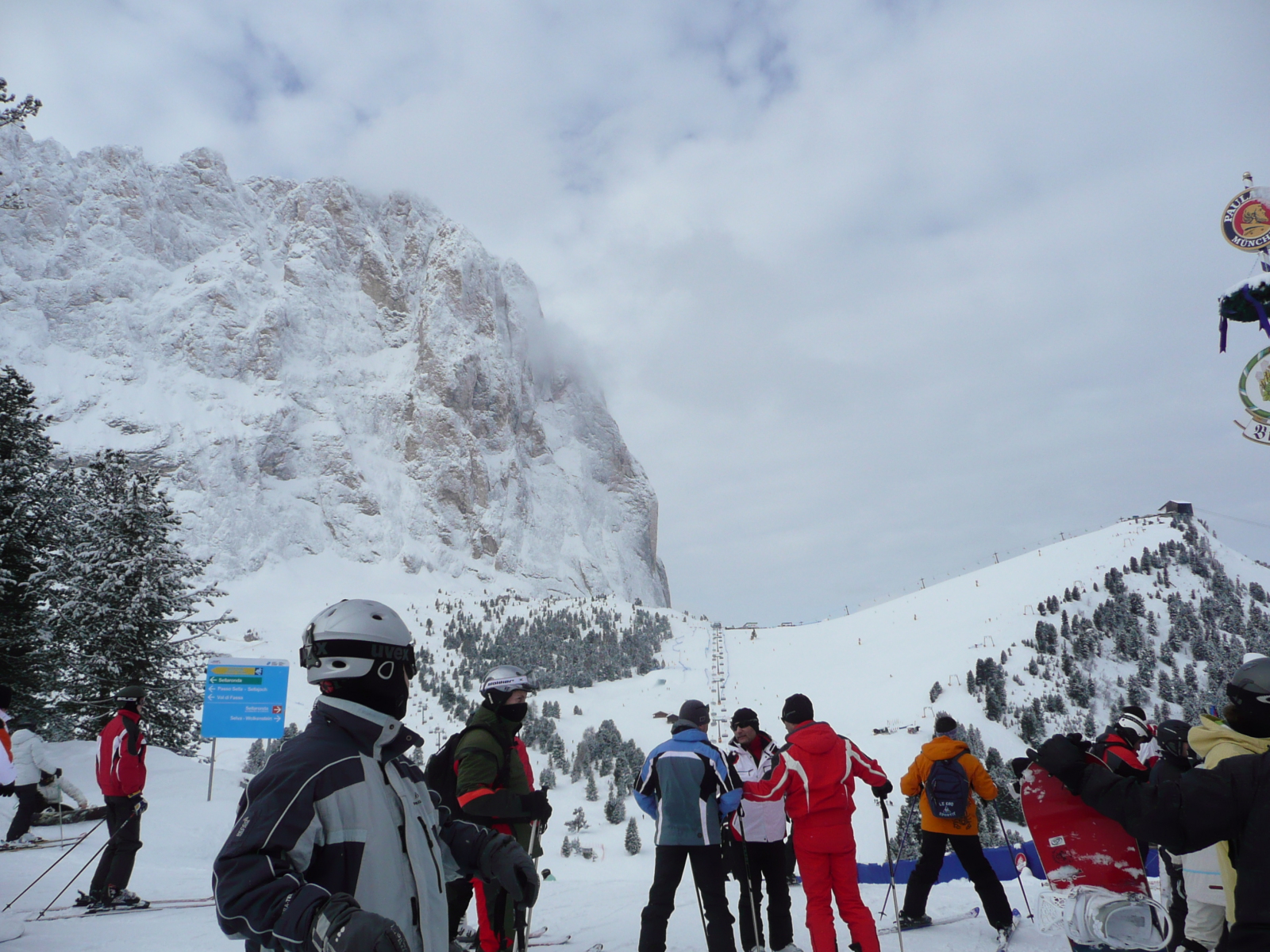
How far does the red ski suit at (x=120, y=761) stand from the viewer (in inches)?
259

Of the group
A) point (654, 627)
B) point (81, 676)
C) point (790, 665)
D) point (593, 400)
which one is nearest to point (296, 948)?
point (81, 676)

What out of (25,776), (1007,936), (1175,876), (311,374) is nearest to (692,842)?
(1007,936)

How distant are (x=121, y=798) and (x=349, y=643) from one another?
20.9 feet

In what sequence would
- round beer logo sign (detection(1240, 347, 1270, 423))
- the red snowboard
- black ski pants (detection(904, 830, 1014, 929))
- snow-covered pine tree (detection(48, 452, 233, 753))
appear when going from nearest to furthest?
the red snowboard → black ski pants (detection(904, 830, 1014, 929)) → round beer logo sign (detection(1240, 347, 1270, 423)) → snow-covered pine tree (detection(48, 452, 233, 753))

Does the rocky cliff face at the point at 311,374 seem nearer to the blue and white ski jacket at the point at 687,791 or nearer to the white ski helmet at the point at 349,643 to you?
the blue and white ski jacket at the point at 687,791

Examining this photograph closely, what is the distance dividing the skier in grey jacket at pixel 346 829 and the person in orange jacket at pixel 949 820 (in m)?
4.43

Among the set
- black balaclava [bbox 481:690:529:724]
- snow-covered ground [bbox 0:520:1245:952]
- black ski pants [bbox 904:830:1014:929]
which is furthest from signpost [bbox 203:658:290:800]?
black ski pants [bbox 904:830:1014:929]

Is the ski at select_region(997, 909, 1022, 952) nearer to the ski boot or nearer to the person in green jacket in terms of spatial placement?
the ski boot

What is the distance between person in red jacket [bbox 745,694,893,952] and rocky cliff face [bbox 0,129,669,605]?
65517 mm

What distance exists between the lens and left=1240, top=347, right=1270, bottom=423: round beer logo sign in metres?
12.7

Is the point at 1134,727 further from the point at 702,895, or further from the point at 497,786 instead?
the point at 497,786

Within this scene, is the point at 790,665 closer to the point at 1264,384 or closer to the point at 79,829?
the point at 1264,384

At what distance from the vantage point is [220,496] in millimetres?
65250

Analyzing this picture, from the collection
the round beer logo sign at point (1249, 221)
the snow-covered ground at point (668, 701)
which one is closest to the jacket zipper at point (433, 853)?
the snow-covered ground at point (668, 701)
